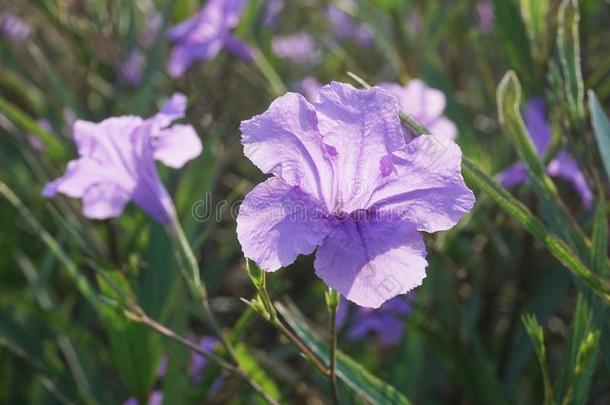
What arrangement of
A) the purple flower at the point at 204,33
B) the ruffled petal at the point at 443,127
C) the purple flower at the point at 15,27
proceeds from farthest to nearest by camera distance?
the purple flower at the point at 15,27
the purple flower at the point at 204,33
the ruffled petal at the point at 443,127

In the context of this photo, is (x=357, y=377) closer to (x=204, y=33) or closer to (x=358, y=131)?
(x=358, y=131)

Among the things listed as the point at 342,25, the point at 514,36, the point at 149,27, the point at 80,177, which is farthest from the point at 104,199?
the point at 342,25

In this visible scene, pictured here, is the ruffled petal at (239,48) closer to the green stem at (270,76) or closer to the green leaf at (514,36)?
the green stem at (270,76)

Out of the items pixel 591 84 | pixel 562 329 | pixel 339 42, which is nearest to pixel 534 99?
pixel 591 84

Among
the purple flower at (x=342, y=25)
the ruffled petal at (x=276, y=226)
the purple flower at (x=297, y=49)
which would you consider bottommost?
the purple flower at (x=342, y=25)

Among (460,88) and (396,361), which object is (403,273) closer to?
(396,361)

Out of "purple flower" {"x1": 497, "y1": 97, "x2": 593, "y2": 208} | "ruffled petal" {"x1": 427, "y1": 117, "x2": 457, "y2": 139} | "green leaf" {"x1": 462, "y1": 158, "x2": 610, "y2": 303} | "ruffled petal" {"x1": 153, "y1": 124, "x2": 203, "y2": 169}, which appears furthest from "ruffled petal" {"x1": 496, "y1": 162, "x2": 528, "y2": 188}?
"ruffled petal" {"x1": 153, "y1": 124, "x2": 203, "y2": 169}

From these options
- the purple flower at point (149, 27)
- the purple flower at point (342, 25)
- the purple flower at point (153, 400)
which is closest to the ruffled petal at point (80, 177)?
the purple flower at point (153, 400)
